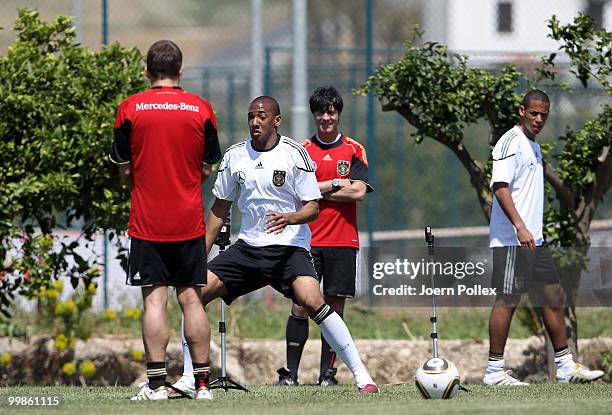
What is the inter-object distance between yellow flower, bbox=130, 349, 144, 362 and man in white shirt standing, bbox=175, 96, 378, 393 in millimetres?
3112

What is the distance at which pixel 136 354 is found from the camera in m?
11.9

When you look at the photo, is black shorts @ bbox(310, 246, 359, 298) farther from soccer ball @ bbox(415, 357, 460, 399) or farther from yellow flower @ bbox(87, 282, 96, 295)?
yellow flower @ bbox(87, 282, 96, 295)

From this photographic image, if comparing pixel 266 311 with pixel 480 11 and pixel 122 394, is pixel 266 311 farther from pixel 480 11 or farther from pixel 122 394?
pixel 480 11

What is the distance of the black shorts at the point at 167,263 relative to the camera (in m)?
7.85

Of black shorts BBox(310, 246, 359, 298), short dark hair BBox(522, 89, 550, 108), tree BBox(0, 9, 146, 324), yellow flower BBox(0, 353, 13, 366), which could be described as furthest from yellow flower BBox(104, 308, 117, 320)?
short dark hair BBox(522, 89, 550, 108)

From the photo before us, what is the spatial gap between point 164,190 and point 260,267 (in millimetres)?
1281

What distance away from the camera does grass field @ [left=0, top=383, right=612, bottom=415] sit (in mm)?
7320

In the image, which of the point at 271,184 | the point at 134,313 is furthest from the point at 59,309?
the point at 271,184

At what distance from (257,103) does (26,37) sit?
2.97 metres

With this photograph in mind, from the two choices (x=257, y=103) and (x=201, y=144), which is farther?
(x=257, y=103)

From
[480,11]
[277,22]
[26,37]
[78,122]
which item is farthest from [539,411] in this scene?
[277,22]

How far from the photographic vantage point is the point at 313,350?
1212cm

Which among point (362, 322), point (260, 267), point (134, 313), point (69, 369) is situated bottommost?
point (69, 369)

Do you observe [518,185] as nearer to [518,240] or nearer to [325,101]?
[518,240]
